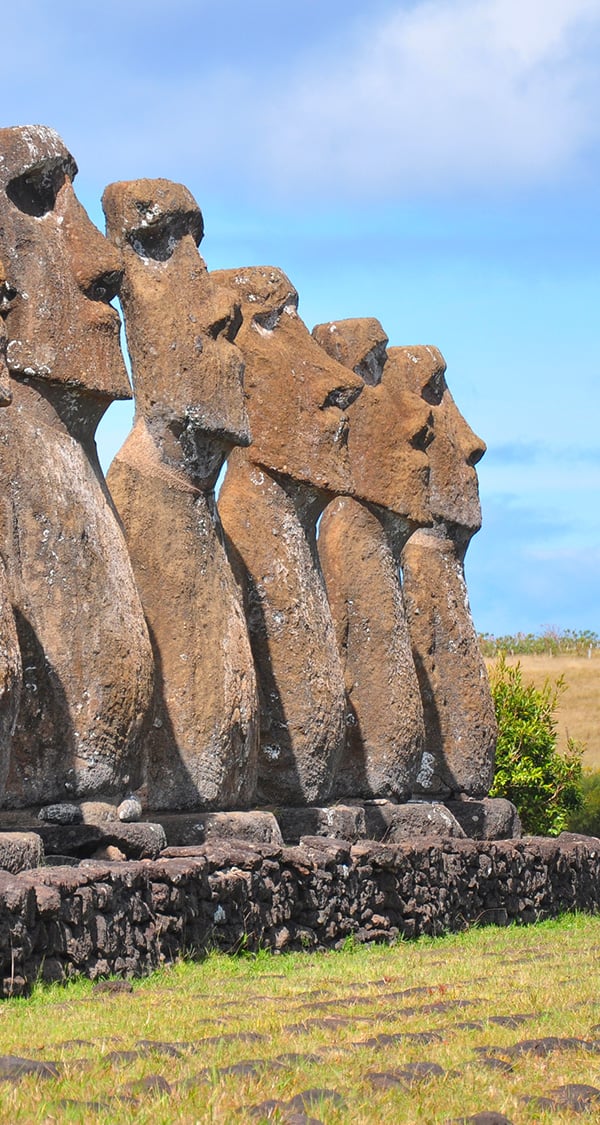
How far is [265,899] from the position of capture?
1095cm

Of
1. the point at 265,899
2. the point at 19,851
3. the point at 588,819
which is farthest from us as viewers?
the point at 588,819

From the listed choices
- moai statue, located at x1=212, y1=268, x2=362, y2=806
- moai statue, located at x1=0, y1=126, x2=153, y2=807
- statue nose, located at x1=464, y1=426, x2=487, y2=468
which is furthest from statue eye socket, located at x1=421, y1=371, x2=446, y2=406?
moai statue, located at x1=0, y1=126, x2=153, y2=807

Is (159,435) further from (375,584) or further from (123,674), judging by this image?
(375,584)

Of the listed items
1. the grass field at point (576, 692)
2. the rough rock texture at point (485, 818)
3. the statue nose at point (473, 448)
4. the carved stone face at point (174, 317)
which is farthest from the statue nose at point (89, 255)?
the grass field at point (576, 692)

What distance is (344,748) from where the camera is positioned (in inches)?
578

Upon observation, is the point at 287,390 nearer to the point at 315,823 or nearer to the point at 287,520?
the point at 287,520

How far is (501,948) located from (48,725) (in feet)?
13.5

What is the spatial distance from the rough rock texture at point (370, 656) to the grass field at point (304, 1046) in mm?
4480

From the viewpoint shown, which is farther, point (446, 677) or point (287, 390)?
point (446, 677)

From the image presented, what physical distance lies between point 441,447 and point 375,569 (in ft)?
8.42

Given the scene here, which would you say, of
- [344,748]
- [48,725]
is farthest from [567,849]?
[48,725]

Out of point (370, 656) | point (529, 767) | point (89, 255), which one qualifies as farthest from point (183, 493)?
point (529, 767)

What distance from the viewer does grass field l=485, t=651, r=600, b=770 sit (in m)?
40.2

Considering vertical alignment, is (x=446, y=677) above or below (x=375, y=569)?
below
